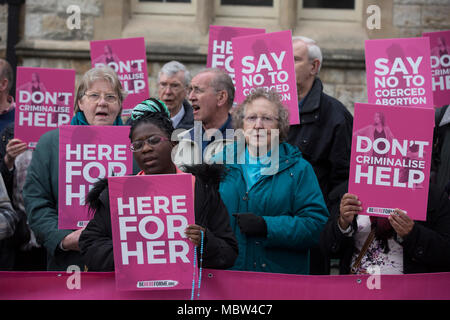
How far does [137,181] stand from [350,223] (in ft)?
3.92

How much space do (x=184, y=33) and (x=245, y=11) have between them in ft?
2.79

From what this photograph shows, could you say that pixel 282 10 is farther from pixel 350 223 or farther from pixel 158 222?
pixel 158 222

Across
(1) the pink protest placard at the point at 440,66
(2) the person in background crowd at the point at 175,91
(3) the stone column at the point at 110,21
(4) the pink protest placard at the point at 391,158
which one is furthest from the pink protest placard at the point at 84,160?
(3) the stone column at the point at 110,21

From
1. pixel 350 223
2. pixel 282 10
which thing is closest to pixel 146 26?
pixel 282 10

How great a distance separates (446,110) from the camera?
553cm

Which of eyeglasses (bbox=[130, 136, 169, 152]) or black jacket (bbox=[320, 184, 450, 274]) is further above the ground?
eyeglasses (bbox=[130, 136, 169, 152])

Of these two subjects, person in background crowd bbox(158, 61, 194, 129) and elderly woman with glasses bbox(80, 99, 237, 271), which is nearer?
elderly woman with glasses bbox(80, 99, 237, 271)

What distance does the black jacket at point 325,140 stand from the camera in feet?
17.3

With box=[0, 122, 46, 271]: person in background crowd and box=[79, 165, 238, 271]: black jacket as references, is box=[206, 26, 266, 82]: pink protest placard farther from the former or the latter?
box=[79, 165, 238, 271]: black jacket

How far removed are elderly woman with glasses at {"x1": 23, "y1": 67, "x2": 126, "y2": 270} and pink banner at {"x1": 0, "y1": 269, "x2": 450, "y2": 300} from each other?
62 cm

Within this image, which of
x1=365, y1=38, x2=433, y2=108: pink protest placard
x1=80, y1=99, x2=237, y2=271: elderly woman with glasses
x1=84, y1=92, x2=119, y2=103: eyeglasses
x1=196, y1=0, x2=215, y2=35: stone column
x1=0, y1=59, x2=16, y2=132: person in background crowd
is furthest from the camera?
x1=196, y1=0, x2=215, y2=35: stone column

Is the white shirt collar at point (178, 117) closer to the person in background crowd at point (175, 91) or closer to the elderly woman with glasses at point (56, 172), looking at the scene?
the person in background crowd at point (175, 91)

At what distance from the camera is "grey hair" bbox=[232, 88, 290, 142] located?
175 inches

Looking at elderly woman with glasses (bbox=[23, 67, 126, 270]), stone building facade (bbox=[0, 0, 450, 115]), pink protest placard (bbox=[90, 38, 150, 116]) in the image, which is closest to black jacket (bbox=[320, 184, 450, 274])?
elderly woman with glasses (bbox=[23, 67, 126, 270])
